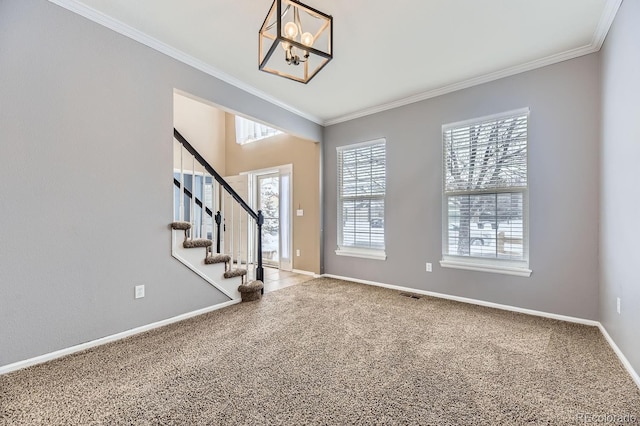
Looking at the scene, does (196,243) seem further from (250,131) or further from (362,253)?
(250,131)

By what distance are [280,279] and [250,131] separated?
3149mm

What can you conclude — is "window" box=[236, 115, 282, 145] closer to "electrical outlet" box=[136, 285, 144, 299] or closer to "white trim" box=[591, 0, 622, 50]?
"electrical outlet" box=[136, 285, 144, 299]

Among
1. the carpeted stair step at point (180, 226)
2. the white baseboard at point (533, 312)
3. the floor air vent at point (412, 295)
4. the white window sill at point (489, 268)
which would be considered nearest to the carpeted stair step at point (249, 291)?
the carpeted stair step at point (180, 226)

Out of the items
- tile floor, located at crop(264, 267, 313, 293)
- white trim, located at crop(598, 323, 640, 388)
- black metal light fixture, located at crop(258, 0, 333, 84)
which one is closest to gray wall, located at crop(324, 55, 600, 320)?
white trim, located at crop(598, 323, 640, 388)

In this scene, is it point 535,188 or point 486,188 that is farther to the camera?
point 486,188

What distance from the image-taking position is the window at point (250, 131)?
5465mm

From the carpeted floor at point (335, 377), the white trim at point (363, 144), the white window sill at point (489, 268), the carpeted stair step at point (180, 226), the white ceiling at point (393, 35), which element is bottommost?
the carpeted floor at point (335, 377)

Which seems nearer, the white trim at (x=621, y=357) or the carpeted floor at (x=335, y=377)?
the carpeted floor at (x=335, y=377)

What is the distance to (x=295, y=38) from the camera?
1.87 meters

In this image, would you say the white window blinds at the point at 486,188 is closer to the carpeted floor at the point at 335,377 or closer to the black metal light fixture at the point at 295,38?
the carpeted floor at the point at 335,377

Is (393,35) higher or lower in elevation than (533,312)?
higher

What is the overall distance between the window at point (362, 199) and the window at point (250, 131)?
5.68 feet

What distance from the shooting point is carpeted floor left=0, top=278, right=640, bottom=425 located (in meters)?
1.47

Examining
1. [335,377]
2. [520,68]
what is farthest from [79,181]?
[520,68]
